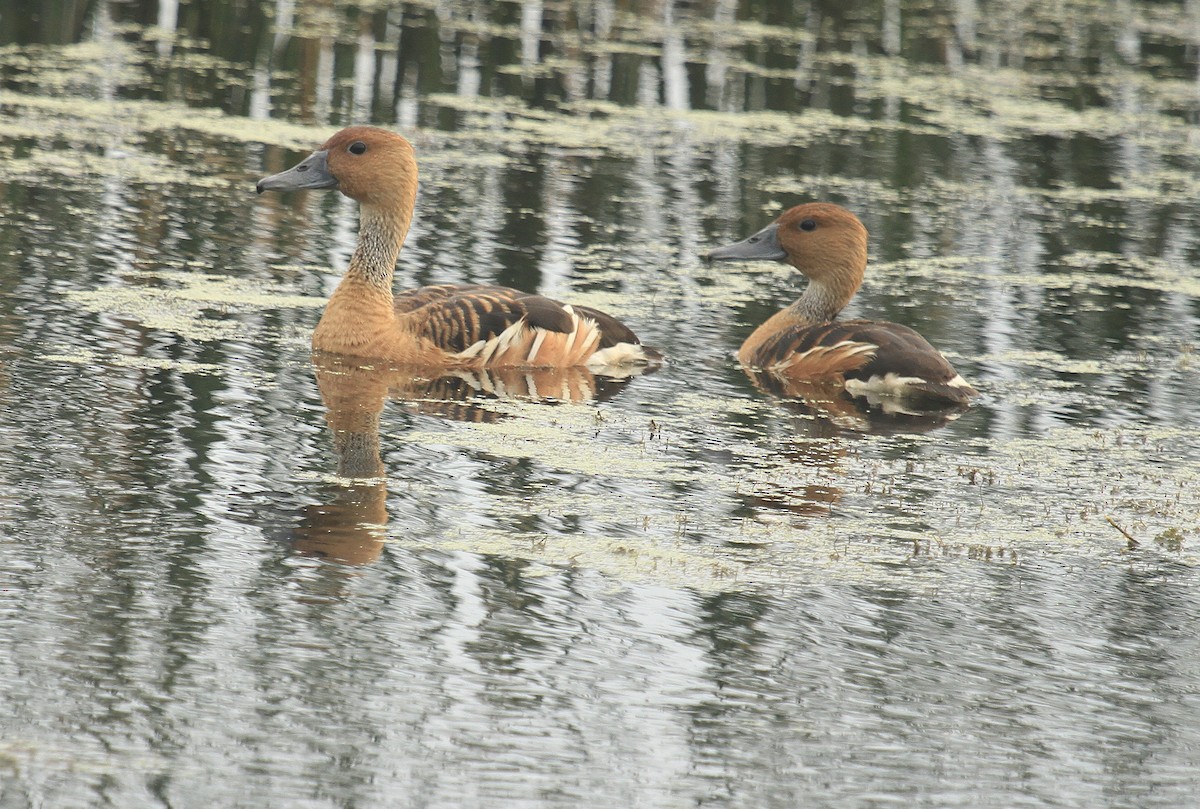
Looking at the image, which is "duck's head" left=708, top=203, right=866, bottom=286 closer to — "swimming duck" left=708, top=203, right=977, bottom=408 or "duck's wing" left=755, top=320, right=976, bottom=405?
"swimming duck" left=708, top=203, right=977, bottom=408

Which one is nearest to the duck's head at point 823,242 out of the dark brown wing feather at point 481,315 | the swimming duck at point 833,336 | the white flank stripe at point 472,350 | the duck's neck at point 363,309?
→ the swimming duck at point 833,336

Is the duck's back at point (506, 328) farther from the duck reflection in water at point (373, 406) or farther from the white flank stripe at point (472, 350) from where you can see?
the duck reflection in water at point (373, 406)

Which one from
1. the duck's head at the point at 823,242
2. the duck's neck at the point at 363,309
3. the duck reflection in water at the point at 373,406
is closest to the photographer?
the duck reflection in water at the point at 373,406

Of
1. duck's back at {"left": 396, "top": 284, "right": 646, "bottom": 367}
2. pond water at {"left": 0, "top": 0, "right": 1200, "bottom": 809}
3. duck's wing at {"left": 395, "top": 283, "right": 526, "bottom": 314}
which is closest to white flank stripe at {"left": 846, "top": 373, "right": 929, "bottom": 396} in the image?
pond water at {"left": 0, "top": 0, "right": 1200, "bottom": 809}

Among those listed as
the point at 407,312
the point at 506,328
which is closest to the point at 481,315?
the point at 506,328

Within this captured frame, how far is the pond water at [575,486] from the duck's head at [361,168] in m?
0.86

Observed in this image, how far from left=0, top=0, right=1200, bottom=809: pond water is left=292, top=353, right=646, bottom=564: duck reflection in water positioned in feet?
0.14

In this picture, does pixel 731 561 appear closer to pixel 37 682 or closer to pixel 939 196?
pixel 37 682

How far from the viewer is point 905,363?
1057 cm

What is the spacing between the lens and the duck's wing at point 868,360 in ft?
34.4

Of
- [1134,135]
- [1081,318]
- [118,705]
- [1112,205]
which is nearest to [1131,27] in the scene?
[1134,135]

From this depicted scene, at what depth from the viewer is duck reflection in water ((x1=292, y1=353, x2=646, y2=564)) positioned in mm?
7152

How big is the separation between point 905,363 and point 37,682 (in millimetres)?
6232

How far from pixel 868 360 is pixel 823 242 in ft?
4.57
